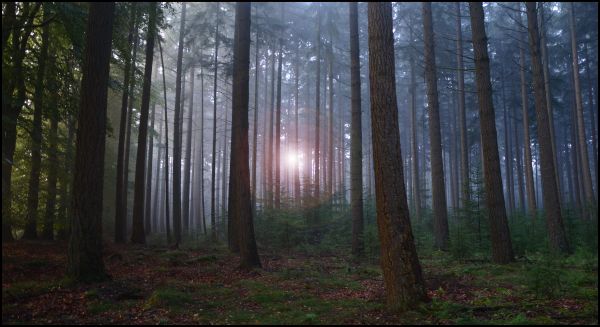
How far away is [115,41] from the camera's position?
41.1ft

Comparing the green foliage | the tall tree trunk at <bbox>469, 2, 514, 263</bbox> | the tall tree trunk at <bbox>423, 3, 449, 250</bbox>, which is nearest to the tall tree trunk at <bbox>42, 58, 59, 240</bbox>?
the tall tree trunk at <bbox>469, 2, 514, 263</bbox>

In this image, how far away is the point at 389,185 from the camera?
A: 6145 mm

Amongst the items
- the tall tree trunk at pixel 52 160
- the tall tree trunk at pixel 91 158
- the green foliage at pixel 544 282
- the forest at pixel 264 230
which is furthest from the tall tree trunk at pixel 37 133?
the green foliage at pixel 544 282

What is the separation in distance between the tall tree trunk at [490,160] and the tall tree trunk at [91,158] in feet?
32.1

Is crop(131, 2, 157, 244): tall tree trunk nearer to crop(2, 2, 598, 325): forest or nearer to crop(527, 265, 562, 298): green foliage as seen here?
crop(2, 2, 598, 325): forest

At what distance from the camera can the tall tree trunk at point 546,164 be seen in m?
12.7

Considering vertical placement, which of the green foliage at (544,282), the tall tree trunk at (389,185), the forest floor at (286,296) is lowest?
the forest floor at (286,296)

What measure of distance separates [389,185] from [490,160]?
631cm

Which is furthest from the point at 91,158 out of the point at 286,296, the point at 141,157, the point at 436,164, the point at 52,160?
the point at 436,164

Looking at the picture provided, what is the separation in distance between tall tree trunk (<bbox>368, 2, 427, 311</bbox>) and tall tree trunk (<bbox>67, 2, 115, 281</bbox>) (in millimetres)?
6028

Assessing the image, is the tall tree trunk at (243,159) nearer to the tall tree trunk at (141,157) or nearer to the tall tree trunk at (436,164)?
the tall tree trunk at (141,157)

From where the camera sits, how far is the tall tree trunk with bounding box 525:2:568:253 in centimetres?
1273

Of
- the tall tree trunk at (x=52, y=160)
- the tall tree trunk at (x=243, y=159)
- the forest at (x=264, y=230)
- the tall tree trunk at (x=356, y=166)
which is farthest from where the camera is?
the tall tree trunk at (x=356, y=166)

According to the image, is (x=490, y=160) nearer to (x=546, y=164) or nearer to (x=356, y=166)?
(x=546, y=164)
